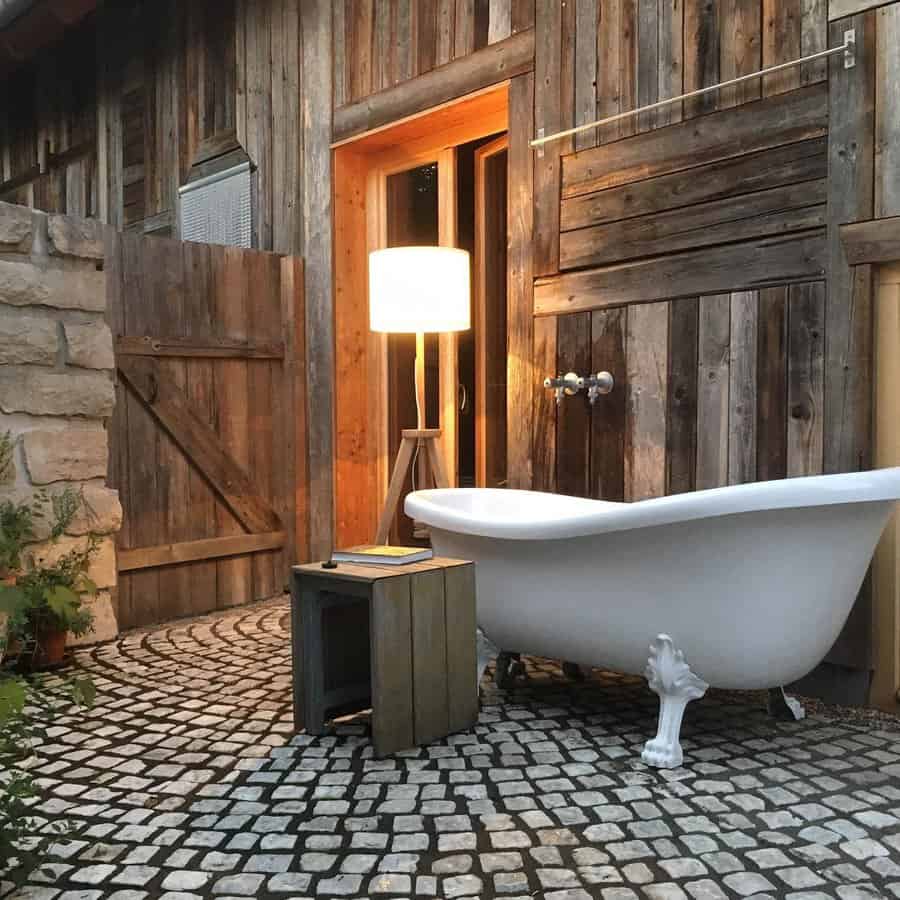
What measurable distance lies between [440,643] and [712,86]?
182 cm

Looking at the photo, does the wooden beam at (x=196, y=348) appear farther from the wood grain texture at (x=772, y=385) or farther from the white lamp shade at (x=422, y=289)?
the wood grain texture at (x=772, y=385)

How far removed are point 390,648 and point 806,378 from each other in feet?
4.52

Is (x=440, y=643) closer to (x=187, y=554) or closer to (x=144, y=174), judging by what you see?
(x=187, y=554)

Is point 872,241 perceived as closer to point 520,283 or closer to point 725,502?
point 725,502

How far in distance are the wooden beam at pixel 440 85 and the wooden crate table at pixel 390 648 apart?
2017 mm

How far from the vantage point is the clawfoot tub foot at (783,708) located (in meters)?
2.37

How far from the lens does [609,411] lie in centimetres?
309

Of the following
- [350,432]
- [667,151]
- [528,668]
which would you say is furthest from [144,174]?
[528,668]

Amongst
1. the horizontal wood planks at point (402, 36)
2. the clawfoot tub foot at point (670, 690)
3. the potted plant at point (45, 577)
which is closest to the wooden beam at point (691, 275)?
the horizontal wood planks at point (402, 36)

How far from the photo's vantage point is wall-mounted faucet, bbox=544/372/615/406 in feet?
10.0

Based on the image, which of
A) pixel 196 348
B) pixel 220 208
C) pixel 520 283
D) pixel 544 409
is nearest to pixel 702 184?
pixel 520 283

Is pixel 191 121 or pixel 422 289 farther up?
pixel 191 121

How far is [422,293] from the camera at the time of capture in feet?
10.9

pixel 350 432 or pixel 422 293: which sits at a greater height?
pixel 422 293
